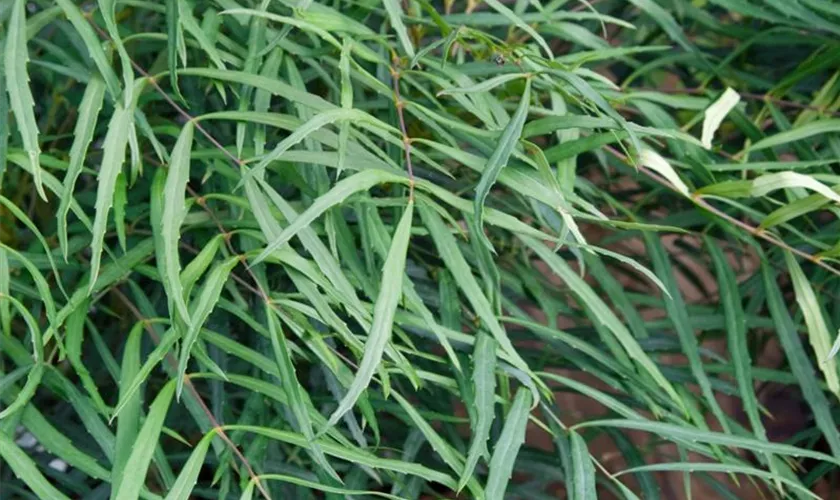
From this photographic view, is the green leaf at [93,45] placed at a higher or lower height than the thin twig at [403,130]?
higher

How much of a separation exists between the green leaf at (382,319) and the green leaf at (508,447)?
8cm

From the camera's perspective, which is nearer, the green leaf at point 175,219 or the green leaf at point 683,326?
the green leaf at point 175,219

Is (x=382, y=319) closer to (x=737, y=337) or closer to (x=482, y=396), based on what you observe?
Result: (x=482, y=396)

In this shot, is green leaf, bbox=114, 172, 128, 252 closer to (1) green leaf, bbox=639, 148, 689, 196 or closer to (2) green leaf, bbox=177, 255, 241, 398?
(2) green leaf, bbox=177, 255, 241, 398

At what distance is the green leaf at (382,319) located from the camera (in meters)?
0.42

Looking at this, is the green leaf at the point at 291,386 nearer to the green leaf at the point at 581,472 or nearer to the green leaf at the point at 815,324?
the green leaf at the point at 581,472

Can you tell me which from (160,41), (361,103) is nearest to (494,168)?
(361,103)

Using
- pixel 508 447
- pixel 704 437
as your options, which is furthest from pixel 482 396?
pixel 704 437

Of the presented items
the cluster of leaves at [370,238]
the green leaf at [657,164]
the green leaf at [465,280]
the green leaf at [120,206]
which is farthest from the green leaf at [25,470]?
the green leaf at [657,164]

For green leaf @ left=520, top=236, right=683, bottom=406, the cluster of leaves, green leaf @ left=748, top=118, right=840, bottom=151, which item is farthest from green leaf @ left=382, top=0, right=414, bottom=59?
green leaf @ left=748, top=118, right=840, bottom=151

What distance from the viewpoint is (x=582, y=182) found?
2.24ft

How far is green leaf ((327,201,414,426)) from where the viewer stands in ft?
1.37

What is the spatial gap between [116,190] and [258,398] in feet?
0.44

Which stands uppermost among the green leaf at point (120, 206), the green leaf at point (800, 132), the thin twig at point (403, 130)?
the thin twig at point (403, 130)
